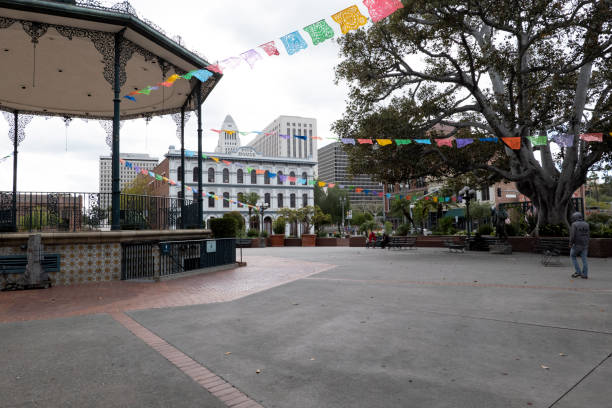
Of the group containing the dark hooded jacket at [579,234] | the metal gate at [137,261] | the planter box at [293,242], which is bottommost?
the planter box at [293,242]

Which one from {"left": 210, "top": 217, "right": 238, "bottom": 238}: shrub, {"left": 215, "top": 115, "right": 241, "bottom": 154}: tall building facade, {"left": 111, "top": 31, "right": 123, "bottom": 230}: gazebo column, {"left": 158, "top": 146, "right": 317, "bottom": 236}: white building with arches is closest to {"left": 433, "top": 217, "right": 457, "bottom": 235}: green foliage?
{"left": 210, "top": 217, "right": 238, "bottom": 238}: shrub

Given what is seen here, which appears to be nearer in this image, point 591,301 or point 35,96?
point 591,301

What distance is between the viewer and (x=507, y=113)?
15.7m

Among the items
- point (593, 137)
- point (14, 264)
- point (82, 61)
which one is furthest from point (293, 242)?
point (14, 264)

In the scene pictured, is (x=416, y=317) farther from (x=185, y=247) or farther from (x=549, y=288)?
(x=185, y=247)

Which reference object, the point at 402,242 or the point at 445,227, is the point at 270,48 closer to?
the point at 402,242

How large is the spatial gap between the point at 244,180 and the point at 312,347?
53.7 m

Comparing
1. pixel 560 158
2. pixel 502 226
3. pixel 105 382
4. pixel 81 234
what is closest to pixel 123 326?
pixel 105 382

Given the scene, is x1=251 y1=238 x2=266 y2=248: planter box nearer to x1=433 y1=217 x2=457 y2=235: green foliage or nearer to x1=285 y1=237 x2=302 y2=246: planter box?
x1=285 y1=237 x2=302 y2=246: planter box

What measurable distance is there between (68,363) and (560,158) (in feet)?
69.9

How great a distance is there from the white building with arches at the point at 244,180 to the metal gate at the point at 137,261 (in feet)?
132

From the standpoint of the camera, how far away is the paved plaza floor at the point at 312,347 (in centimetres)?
324

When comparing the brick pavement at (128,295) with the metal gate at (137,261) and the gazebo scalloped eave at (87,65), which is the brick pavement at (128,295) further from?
the gazebo scalloped eave at (87,65)

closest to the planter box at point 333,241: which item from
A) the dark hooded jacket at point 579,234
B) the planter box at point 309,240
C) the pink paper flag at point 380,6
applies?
the planter box at point 309,240
